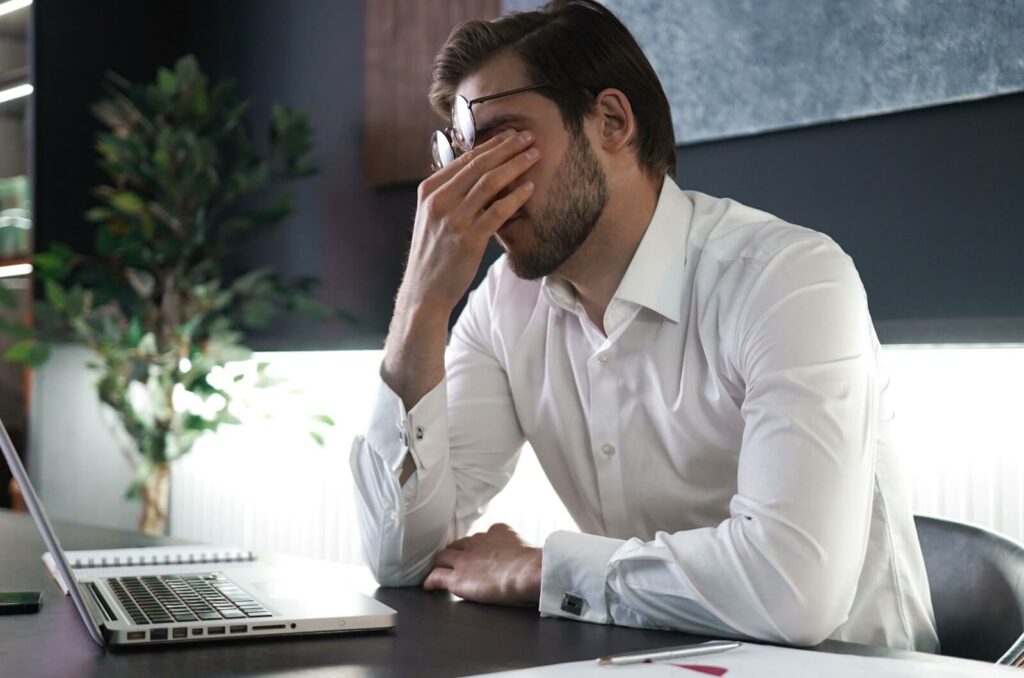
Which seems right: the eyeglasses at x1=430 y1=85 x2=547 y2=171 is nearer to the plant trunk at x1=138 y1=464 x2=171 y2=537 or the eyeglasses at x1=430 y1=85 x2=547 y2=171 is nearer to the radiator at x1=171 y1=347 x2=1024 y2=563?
the radiator at x1=171 y1=347 x2=1024 y2=563

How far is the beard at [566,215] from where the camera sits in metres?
1.58

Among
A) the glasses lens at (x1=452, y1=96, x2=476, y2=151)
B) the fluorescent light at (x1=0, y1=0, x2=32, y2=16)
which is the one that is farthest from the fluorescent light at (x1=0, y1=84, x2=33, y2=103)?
the glasses lens at (x1=452, y1=96, x2=476, y2=151)

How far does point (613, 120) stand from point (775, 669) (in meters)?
0.97

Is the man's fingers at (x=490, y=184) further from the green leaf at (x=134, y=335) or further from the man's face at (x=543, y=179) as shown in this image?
the green leaf at (x=134, y=335)

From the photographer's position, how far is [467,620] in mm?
1127

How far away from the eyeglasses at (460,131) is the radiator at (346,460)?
0.55 meters

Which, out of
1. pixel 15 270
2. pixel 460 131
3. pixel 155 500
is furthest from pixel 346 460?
pixel 15 270

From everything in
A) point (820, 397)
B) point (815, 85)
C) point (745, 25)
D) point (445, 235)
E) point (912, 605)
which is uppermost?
point (745, 25)

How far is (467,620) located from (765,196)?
151cm

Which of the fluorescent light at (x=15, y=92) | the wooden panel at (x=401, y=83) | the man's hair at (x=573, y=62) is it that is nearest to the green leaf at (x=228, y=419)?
the wooden panel at (x=401, y=83)

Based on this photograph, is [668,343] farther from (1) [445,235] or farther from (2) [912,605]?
(2) [912,605]

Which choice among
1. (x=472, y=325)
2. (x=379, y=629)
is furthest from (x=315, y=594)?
(x=472, y=325)

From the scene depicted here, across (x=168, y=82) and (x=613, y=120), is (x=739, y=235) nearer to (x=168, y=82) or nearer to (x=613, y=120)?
(x=613, y=120)

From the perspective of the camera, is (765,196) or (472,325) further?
(765,196)
